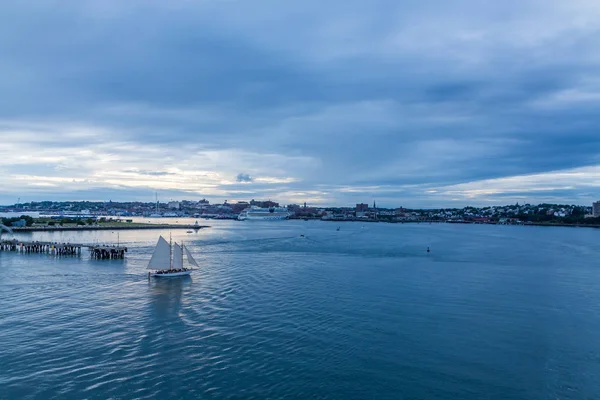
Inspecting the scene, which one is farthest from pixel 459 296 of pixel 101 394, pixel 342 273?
pixel 101 394

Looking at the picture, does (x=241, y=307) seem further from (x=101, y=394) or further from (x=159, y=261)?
(x=159, y=261)

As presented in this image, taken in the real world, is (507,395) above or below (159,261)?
below

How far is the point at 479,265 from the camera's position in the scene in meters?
42.2

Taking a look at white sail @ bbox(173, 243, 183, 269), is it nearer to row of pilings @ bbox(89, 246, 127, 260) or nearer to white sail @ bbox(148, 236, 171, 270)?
white sail @ bbox(148, 236, 171, 270)

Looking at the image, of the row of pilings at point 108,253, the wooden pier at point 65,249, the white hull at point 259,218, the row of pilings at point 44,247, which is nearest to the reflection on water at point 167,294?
the row of pilings at point 108,253

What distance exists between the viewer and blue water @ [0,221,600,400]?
44.3 ft

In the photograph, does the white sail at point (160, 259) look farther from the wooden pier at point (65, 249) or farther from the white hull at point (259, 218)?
the white hull at point (259, 218)

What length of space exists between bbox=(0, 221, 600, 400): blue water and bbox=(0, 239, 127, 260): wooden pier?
10.5 metres

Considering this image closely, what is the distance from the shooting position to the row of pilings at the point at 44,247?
1886 inches

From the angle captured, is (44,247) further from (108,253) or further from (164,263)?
(164,263)

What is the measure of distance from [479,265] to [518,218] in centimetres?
17551

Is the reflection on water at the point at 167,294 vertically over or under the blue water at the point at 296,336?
over

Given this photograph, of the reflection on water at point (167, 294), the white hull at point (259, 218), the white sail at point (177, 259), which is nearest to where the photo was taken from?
the reflection on water at point (167, 294)

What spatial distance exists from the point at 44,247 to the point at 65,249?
7.80 m
